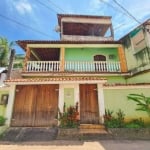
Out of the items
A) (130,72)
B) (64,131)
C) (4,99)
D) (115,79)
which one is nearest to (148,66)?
(130,72)

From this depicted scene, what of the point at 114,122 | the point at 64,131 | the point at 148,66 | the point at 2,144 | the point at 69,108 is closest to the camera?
the point at 2,144

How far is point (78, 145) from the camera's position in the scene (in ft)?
20.1

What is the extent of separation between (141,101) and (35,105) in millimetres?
6012

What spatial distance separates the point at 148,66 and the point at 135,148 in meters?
6.61

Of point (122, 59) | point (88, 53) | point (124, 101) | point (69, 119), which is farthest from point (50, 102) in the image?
point (122, 59)

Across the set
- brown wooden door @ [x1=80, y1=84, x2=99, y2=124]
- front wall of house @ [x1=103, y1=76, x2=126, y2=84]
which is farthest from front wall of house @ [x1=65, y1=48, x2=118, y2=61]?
brown wooden door @ [x1=80, y1=84, x2=99, y2=124]

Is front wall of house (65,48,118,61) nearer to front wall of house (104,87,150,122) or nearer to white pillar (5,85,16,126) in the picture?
front wall of house (104,87,150,122)

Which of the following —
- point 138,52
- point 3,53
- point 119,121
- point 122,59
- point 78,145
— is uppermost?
point 3,53

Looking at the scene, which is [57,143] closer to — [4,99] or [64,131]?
[64,131]

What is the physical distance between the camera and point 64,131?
286 inches

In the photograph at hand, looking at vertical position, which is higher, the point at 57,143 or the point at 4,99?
the point at 4,99

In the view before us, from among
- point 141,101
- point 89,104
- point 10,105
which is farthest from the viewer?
point 89,104

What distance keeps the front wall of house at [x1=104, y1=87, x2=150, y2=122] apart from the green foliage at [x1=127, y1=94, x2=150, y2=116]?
0.27 meters

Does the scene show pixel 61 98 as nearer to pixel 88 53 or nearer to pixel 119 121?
pixel 119 121
